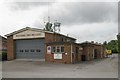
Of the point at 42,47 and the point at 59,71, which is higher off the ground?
the point at 42,47

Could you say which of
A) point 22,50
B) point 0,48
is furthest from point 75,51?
point 0,48

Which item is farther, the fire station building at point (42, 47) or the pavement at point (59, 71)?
the fire station building at point (42, 47)

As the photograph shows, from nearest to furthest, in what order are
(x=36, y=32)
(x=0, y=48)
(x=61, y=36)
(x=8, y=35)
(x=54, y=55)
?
(x=54, y=55) → (x=36, y=32) → (x=8, y=35) → (x=61, y=36) → (x=0, y=48)

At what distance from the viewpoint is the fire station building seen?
33.4m

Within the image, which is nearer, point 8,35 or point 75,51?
point 75,51

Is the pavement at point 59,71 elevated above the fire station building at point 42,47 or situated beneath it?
situated beneath

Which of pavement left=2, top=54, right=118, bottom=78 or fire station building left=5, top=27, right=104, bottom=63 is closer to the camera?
pavement left=2, top=54, right=118, bottom=78

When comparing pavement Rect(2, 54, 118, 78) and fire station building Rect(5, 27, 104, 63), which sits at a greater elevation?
fire station building Rect(5, 27, 104, 63)

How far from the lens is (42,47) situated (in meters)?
36.4

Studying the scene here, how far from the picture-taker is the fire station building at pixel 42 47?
1316 inches

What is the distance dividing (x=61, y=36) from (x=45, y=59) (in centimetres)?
822

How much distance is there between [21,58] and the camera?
38125 mm

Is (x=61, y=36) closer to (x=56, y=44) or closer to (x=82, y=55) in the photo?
(x=82, y=55)

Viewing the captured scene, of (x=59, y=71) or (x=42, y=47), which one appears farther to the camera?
(x=42, y=47)
